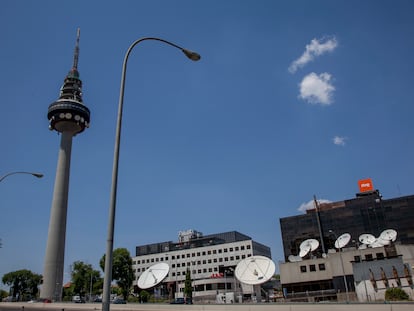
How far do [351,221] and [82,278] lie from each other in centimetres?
8383

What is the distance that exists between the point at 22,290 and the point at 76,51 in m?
95.6

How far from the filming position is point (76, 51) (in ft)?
390

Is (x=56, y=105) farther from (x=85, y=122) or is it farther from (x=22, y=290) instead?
(x=22, y=290)

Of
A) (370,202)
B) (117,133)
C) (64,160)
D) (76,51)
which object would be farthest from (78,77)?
(117,133)

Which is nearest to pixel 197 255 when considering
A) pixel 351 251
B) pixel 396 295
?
pixel 351 251

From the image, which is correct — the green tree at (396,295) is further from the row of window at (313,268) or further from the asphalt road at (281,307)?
the row of window at (313,268)

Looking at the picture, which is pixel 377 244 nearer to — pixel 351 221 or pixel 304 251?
pixel 304 251

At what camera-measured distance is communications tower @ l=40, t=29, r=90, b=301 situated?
3329 inches

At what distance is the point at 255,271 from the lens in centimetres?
4672

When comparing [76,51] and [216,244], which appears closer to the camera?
[76,51]

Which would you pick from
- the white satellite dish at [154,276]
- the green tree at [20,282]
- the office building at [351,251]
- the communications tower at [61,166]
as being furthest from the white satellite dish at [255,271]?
the green tree at [20,282]

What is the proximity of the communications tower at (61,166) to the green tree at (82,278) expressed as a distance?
1889 centimetres

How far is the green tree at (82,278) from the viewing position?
340ft

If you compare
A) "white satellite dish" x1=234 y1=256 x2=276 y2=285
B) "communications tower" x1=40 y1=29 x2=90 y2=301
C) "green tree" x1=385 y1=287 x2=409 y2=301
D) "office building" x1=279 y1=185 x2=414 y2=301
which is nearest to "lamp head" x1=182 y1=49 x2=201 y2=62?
"white satellite dish" x1=234 y1=256 x2=276 y2=285
